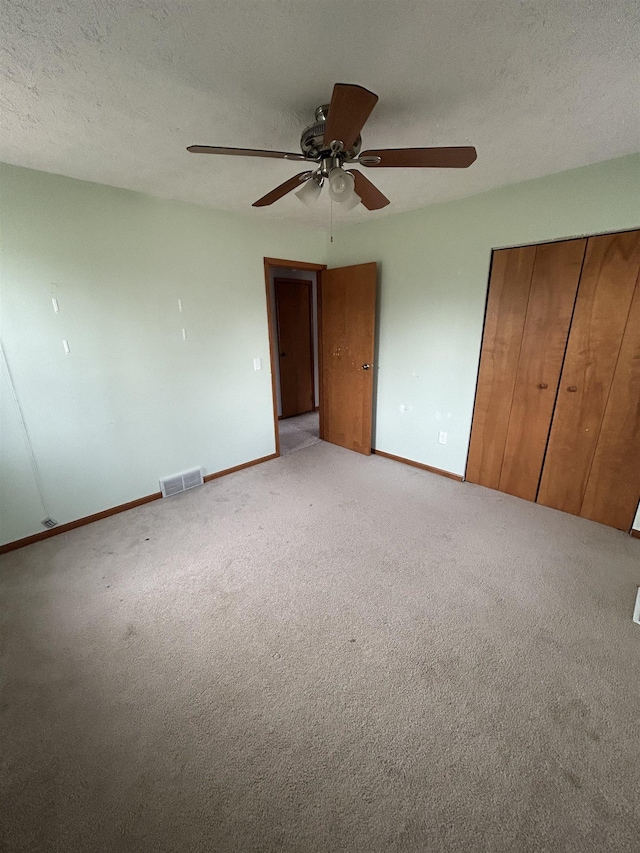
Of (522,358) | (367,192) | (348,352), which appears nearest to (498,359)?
(522,358)

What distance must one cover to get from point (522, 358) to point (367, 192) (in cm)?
165

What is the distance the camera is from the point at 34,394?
2102mm

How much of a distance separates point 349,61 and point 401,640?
2.35 meters

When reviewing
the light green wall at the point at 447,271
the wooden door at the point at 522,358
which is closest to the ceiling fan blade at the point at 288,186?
the light green wall at the point at 447,271

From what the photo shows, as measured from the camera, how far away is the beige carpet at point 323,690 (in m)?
0.99

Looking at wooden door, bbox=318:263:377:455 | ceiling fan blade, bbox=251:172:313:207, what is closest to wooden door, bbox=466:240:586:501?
wooden door, bbox=318:263:377:455

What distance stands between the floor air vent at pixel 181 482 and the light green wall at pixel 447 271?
1.88 m

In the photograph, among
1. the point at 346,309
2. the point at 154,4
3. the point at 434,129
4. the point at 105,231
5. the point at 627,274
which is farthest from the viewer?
the point at 346,309

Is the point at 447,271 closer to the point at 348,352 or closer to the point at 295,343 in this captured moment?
the point at 348,352

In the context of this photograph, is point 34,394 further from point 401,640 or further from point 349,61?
point 401,640

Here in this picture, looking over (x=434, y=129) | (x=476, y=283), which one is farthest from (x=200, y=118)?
(x=476, y=283)

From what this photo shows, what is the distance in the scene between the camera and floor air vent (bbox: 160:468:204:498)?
2798 mm

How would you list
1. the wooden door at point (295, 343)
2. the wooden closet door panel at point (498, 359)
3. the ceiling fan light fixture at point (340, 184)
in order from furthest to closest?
1. the wooden door at point (295, 343)
2. the wooden closet door panel at point (498, 359)
3. the ceiling fan light fixture at point (340, 184)

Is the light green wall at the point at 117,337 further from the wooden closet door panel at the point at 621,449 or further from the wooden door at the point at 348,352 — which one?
the wooden closet door panel at the point at 621,449
